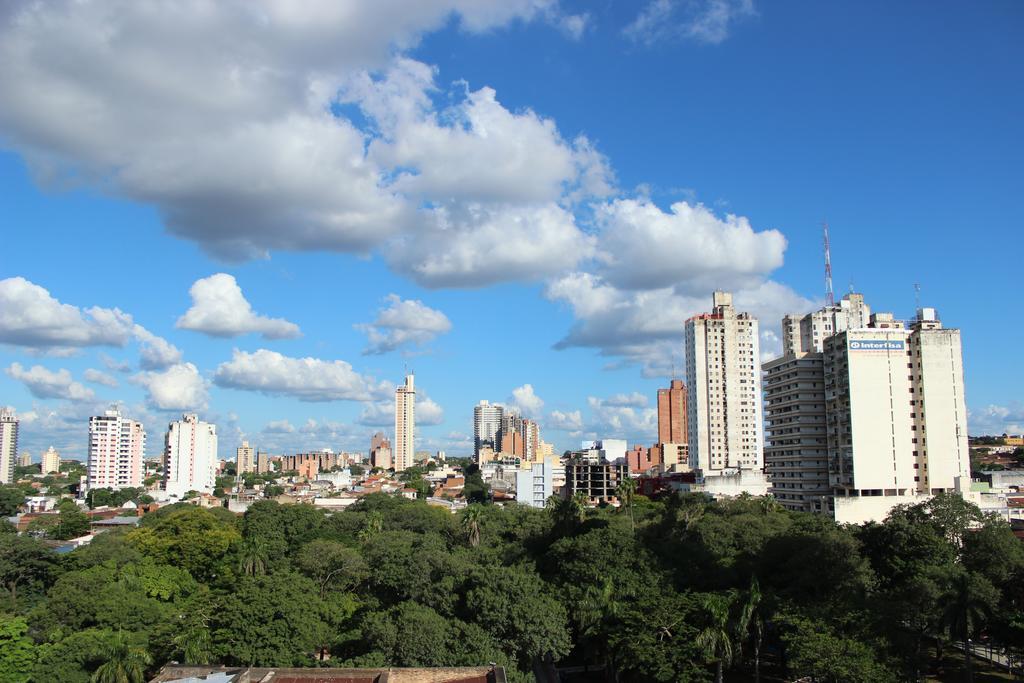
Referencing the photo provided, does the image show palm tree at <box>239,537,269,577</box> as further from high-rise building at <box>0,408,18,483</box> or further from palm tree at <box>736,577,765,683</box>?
high-rise building at <box>0,408,18,483</box>

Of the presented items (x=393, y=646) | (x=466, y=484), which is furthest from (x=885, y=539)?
(x=466, y=484)

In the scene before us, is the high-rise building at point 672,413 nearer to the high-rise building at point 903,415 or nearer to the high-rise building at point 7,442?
the high-rise building at point 903,415

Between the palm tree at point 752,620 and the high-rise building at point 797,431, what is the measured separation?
36.2m

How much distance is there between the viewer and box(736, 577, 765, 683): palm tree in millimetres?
31797

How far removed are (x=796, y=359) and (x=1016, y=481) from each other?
37421 millimetres

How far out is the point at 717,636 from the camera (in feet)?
99.7

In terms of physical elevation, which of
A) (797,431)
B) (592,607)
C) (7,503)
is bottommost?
(7,503)

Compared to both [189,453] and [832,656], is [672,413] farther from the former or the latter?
[832,656]

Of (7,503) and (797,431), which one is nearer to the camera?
(797,431)

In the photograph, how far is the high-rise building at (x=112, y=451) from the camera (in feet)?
525

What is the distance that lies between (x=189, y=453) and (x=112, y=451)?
1515cm

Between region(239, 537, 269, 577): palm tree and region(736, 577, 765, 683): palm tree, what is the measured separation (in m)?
28.7

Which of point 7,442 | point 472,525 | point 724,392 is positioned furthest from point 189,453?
point 472,525

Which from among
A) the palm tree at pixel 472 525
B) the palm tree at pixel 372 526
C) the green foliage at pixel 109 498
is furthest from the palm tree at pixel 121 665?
the green foliage at pixel 109 498
